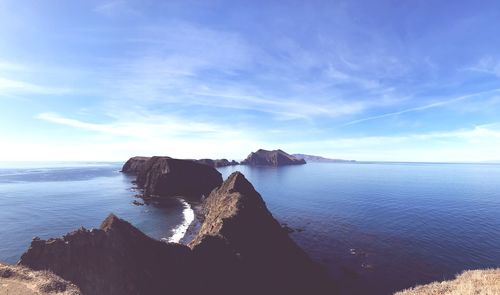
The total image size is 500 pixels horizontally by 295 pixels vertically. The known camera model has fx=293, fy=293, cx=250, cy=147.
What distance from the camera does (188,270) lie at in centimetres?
2678

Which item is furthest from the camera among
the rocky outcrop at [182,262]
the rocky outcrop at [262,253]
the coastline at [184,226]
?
the coastline at [184,226]

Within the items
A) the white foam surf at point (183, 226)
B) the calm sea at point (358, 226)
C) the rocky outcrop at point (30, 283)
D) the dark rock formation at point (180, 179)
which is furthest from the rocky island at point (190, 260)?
the dark rock formation at point (180, 179)

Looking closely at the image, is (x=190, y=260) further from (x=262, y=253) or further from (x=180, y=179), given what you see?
(x=180, y=179)

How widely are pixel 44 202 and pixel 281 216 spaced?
7504 centimetres

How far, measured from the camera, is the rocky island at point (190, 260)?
22016 mm

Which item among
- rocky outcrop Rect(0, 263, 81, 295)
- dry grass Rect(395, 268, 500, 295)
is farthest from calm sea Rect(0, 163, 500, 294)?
rocky outcrop Rect(0, 263, 81, 295)

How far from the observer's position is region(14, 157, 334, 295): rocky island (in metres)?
22.0

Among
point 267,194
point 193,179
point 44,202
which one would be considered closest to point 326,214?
point 267,194

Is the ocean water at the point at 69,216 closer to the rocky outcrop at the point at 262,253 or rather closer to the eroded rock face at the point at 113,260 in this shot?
the rocky outcrop at the point at 262,253

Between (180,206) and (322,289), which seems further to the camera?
(180,206)

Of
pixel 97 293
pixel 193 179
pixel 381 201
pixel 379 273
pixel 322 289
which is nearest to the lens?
pixel 97 293

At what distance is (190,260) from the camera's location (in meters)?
27.5

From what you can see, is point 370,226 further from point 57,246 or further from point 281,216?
point 57,246

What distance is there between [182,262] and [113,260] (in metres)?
5.98
